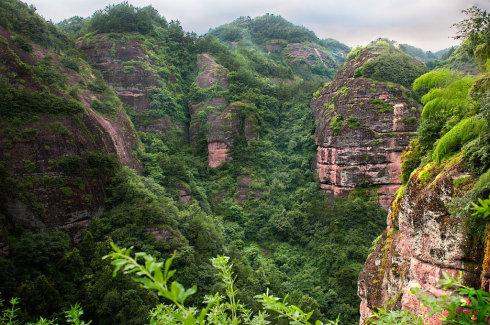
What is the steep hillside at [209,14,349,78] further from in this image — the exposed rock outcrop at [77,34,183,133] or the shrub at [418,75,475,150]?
the shrub at [418,75,475,150]

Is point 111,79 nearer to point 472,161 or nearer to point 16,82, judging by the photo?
point 16,82

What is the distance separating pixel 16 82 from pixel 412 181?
20482mm

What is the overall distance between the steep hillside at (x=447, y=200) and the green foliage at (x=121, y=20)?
42637 millimetres

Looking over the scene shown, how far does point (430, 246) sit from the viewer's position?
8695mm

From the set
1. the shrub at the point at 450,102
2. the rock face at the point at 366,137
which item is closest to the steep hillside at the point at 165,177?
the rock face at the point at 366,137

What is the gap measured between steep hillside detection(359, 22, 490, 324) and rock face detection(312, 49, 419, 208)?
21.1 m

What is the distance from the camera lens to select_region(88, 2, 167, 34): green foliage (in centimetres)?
4594

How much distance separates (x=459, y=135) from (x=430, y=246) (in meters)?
2.52

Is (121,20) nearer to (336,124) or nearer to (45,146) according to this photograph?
(336,124)

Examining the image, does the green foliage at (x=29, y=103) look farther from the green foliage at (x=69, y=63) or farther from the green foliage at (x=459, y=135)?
the green foliage at (x=459, y=135)

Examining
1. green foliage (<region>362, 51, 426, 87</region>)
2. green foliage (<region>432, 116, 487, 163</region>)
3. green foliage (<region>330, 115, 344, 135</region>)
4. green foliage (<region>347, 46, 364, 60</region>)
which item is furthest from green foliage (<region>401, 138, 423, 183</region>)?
green foliage (<region>347, 46, 364, 60</region>)

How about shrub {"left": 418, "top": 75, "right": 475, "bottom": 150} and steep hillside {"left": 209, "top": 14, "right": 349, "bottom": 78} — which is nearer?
shrub {"left": 418, "top": 75, "right": 475, "bottom": 150}

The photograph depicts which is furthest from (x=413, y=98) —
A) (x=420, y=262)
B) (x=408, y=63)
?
(x=420, y=262)

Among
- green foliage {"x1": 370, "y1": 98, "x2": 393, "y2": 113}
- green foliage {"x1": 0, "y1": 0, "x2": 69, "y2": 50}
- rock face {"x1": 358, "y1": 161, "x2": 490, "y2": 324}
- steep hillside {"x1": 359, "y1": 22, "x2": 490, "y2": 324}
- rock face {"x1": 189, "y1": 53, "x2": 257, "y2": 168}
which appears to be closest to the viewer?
steep hillside {"x1": 359, "y1": 22, "x2": 490, "y2": 324}
